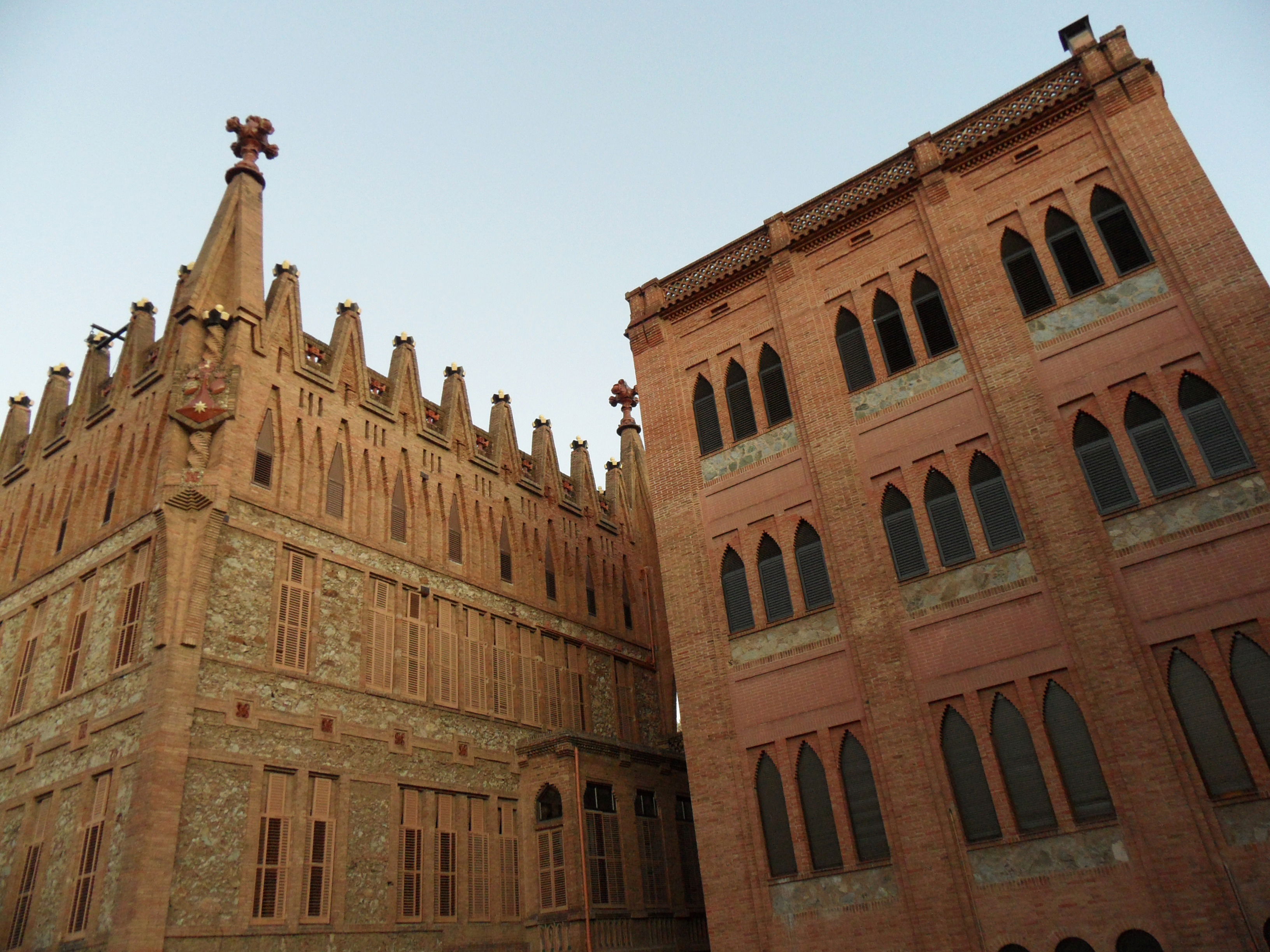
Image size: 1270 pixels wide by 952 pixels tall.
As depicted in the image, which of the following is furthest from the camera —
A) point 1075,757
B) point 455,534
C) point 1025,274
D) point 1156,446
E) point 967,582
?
point 455,534

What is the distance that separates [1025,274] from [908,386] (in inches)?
115

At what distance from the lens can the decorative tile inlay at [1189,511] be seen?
46.4 ft

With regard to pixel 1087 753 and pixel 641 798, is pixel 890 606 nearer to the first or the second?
pixel 1087 753

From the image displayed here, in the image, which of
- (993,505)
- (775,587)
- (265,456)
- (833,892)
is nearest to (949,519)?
(993,505)

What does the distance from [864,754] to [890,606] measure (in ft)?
8.56

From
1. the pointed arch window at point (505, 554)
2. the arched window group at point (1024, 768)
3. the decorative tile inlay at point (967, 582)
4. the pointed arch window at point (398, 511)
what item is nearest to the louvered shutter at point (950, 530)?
the decorative tile inlay at point (967, 582)

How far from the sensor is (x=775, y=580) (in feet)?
60.7

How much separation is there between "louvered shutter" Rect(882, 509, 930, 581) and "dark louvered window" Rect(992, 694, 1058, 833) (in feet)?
8.66

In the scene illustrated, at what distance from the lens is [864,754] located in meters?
16.3

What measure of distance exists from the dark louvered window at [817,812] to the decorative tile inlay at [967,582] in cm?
321

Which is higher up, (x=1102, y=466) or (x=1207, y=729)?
(x=1102, y=466)

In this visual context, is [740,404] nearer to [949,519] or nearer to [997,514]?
[949,519]

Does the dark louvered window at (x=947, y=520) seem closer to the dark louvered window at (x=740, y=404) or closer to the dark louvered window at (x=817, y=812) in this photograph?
the dark louvered window at (x=740, y=404)

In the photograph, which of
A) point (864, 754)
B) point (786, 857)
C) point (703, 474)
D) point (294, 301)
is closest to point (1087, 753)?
point (864, 754)
